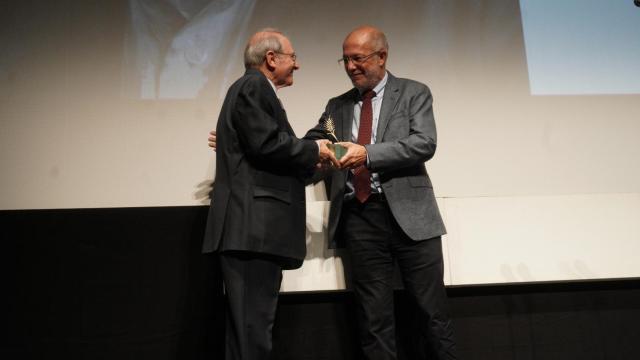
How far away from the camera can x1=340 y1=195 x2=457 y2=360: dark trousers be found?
1957mm

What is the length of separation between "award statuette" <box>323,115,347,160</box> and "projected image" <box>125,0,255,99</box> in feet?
2.29

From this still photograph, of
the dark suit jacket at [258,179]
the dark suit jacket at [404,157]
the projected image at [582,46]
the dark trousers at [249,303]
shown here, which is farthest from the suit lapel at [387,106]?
the projected image at [582,46]

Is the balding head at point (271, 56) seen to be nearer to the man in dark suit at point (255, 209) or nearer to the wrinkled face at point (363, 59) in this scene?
the man in dark suit at point (255, 209)

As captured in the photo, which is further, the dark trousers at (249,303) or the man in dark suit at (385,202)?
the man in dark suit at (385,202)

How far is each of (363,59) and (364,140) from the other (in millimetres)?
335

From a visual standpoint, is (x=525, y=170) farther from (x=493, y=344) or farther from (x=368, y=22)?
(x=368, y=22)

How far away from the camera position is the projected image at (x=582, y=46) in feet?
9.25

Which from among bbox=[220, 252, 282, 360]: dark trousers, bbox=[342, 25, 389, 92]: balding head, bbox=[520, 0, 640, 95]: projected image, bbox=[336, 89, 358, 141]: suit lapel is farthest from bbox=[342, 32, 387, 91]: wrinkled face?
bbox=[520, 0, 640, 95]: projected image

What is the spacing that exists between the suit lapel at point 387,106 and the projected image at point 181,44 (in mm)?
924

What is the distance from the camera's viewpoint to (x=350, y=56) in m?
2.16

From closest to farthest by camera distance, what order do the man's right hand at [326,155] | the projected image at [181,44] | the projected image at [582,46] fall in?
the man's right hand at [326,155], the projected image at [181,44], the projected image at [582,46]

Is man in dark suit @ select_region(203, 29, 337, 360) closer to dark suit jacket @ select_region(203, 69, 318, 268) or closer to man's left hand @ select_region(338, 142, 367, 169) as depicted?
dark suit jacket @ select_region(203, 69, 318, 268)

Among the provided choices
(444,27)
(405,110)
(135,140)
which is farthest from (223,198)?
(444,27)

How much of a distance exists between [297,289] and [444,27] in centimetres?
157
